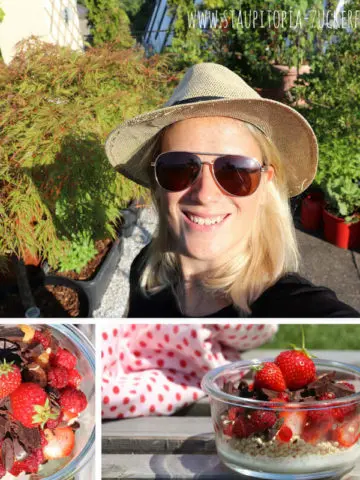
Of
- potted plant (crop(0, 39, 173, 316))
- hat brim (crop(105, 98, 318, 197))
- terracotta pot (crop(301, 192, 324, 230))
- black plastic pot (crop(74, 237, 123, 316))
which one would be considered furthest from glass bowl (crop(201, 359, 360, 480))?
terracotta pot (crop(301, 192, 324, 230))

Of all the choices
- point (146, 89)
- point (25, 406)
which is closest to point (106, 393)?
point (25, 406)

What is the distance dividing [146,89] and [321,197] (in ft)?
5.17

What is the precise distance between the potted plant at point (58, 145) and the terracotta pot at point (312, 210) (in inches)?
62.5

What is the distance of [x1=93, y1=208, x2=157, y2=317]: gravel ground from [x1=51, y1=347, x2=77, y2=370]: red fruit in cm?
207

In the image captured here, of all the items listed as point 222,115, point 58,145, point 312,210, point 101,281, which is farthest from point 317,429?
point 312,210

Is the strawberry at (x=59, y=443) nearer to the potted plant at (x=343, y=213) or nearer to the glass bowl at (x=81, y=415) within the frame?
the glass bowl at (x=81, y=415)

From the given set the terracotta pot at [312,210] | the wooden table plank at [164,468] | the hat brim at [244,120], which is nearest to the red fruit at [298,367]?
the wooden table plank at [164,468]

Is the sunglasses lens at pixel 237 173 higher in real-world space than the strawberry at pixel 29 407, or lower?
higher

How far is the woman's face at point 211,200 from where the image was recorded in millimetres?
1204

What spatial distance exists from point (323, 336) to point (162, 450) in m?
0.31

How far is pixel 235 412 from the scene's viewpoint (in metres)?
0.77

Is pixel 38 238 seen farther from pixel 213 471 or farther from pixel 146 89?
pixel 213 471

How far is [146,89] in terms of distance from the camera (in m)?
2.93

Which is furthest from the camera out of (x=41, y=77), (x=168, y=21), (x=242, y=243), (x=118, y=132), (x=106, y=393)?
(x=168, y=21)
